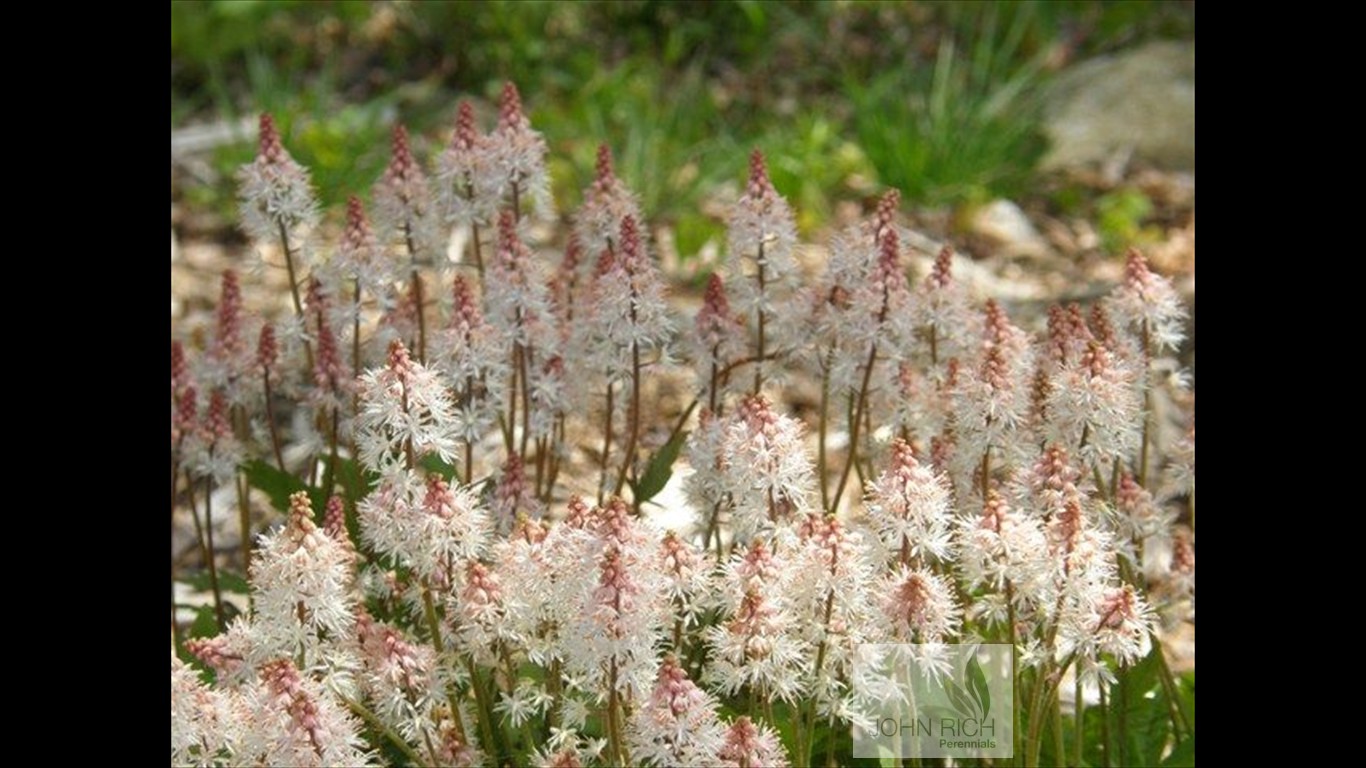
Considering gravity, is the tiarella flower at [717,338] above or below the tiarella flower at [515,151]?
below

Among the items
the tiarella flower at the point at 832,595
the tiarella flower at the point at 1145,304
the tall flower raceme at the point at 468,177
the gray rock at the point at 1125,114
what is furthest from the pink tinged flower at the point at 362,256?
the gray rock at the point at 1125,114

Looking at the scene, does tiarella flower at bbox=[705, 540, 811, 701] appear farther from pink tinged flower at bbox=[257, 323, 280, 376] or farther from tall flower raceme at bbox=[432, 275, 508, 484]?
pink tinged flower at bbox=[257, 323, 280, 376]

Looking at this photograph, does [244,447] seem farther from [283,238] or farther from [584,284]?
[584,284]

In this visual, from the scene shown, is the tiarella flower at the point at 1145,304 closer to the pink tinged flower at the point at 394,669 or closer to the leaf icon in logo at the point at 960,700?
the leaf icon in logo at the point at 960,700

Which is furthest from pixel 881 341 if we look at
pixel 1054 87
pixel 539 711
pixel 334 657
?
pixel 1054 87

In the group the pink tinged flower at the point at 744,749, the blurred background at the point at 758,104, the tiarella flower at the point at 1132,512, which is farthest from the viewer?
the blurred background at the point at 758,104

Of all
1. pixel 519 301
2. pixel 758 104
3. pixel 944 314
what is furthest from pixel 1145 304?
pixel 758 104

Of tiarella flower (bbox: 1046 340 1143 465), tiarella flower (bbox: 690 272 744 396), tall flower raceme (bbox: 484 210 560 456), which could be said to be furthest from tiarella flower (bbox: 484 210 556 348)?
tiarella flower (bbox: 1046 340 1143 465)

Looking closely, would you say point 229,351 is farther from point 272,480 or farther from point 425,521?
point 425,521
